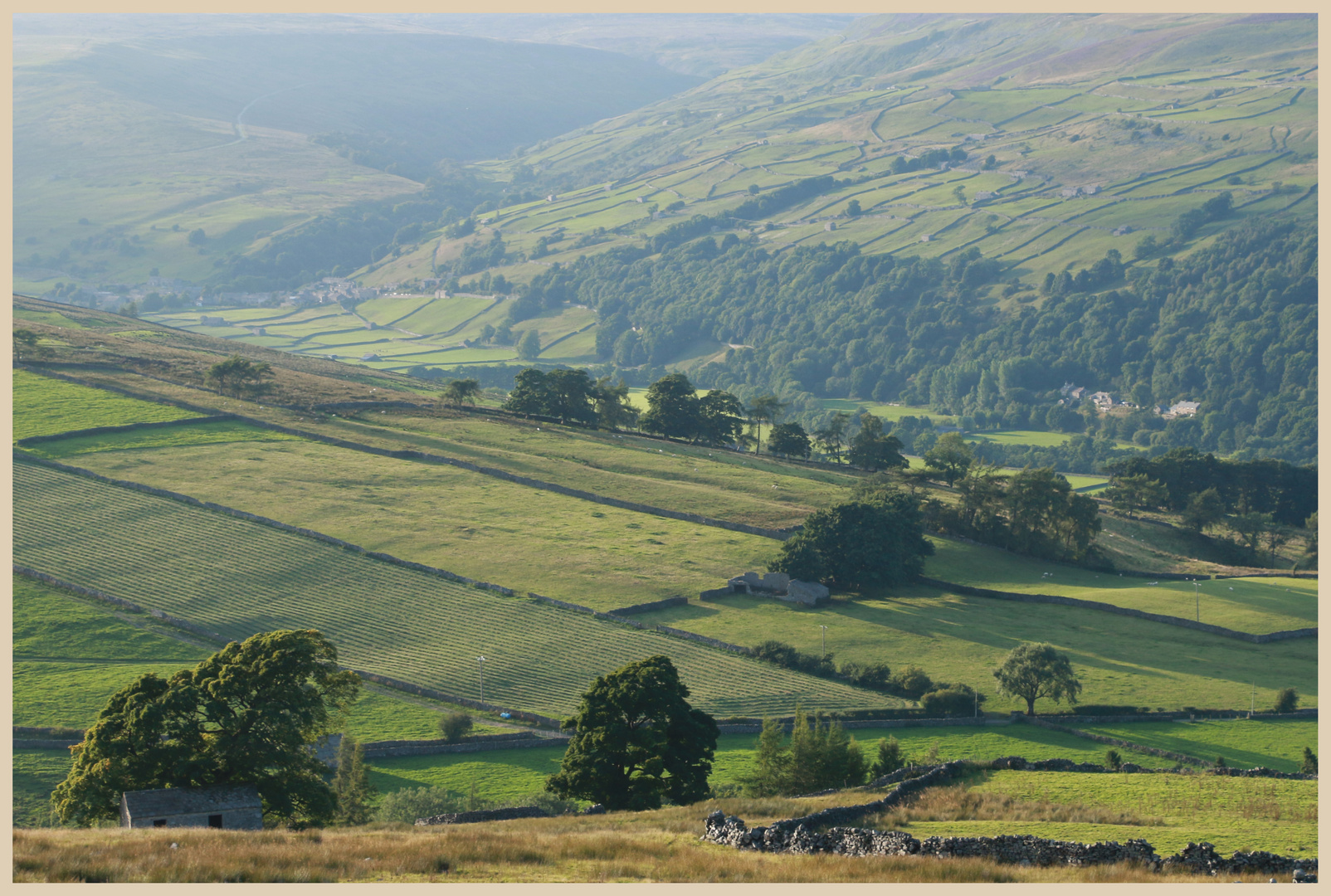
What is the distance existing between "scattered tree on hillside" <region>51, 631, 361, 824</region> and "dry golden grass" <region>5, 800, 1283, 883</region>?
663 centimetres

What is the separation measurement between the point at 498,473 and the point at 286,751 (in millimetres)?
68328

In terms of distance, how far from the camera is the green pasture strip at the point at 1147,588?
283 feet

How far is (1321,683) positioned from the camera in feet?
235

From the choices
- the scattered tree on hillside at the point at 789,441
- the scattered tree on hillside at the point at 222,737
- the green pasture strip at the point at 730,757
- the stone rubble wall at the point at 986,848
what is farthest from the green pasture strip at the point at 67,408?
the stone rubble wall at the point at 986,848

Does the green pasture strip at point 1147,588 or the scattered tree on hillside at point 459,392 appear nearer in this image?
the green pasture strip at point 1147,588

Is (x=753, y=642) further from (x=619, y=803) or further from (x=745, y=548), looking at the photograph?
(x=619, y=803)

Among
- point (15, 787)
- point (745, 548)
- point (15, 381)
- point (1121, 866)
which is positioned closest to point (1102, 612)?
point (745, 548)

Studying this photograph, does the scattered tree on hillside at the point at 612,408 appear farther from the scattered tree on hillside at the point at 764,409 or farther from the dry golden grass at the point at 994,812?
the dry golden grass at the point at 994,812

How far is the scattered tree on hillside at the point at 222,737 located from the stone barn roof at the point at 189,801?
1.12 metres

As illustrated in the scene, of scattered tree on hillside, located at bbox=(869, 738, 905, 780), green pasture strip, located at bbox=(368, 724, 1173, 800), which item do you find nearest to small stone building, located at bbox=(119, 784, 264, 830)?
green pasture strip, located at bbox=(368, 724, 1173, 800)

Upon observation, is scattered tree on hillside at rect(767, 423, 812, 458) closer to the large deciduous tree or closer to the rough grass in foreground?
the large deciduous tree

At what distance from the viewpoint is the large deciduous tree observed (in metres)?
49.0

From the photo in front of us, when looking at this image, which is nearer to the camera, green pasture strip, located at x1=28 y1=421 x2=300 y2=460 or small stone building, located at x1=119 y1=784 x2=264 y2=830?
small stone building, located at x1=119 y1=784 x2=264 y2=830

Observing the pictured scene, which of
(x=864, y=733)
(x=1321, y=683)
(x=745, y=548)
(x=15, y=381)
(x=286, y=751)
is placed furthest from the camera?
(x=15, y=381)
